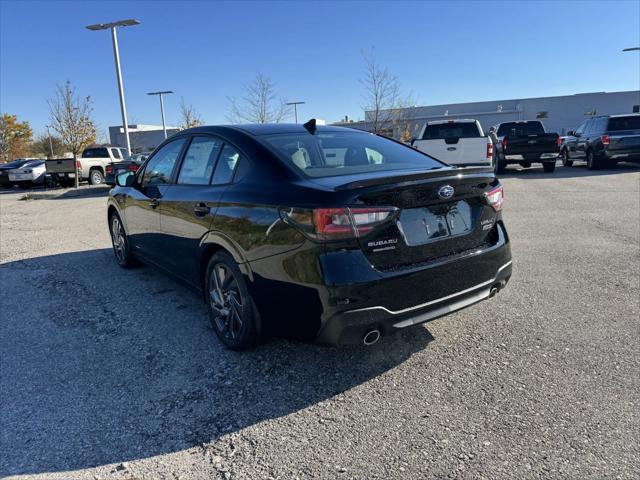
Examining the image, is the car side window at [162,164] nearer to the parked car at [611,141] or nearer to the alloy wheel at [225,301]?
the alloy wheel at [225,301]

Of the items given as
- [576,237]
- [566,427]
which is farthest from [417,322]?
[576,237]

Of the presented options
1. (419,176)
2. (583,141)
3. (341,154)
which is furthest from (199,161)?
(583,141)

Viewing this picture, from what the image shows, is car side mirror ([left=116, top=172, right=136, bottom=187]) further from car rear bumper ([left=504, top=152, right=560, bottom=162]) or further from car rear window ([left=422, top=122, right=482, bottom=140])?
car rear bumper ([left=504, top=152, right=560, bottom=162])

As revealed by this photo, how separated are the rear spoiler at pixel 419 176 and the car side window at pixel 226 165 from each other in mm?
1091

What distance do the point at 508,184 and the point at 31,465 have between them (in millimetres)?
14150

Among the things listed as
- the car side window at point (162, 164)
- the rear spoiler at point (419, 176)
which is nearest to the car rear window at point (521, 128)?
the car side window at point (162, 164)

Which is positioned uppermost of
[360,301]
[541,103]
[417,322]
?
[541,103]

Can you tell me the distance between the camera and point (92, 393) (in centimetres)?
302

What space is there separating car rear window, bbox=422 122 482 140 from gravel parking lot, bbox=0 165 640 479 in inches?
385

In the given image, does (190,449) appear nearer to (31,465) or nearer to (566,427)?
(31,465)

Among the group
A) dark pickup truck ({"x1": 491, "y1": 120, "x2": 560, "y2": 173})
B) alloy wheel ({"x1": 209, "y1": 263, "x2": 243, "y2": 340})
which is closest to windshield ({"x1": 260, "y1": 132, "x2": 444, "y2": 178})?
alloy wheel ({"x1": 209, "y1": 263, "x2": 243, "y2": 340})

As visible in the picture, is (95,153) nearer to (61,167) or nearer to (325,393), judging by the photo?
(61,167)

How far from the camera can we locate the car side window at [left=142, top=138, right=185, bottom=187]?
4.42 meters

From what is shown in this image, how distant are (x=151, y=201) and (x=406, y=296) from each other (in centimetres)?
292
